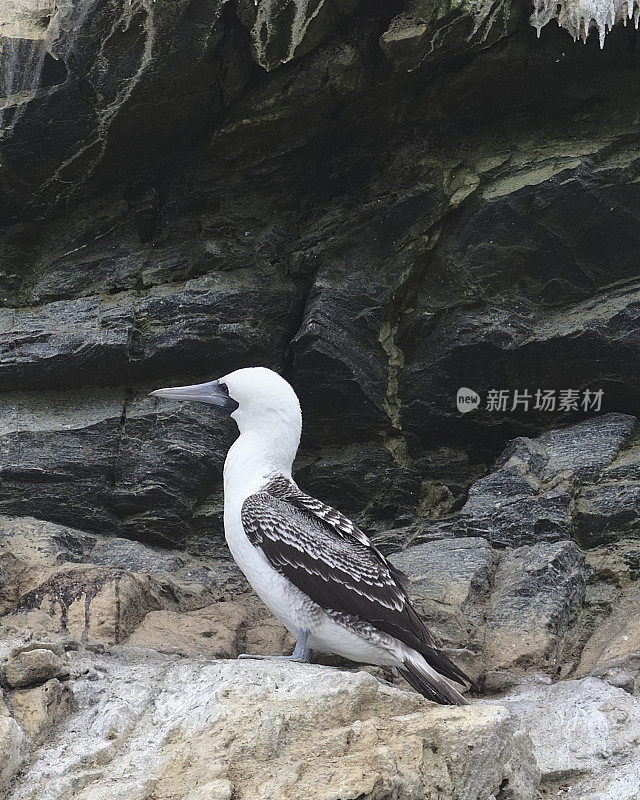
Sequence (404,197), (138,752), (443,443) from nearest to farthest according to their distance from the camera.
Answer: (138,752)
(404,197)
(443,443)

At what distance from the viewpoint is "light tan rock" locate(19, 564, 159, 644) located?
5938 mm

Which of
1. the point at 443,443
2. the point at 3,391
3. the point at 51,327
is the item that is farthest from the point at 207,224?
the point at 443,443

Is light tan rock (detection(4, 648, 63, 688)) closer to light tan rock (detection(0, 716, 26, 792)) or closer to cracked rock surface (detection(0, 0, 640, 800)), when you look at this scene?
light tan rock (detection(0, 716, 26, 792))

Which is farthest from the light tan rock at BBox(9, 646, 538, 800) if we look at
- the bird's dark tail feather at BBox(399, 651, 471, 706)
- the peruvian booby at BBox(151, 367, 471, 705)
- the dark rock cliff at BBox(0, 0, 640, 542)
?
the dark rock cliff at BBox(0, 0, 640, 542)

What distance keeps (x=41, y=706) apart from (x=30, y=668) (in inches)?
9.2

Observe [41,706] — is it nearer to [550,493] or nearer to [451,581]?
[451,581]

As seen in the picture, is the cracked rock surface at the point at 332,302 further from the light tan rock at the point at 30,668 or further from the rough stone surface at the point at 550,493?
the light tan rock at the point at 30,668

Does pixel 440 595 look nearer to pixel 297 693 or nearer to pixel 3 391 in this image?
pixel 297 693

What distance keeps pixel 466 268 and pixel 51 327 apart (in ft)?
11.2

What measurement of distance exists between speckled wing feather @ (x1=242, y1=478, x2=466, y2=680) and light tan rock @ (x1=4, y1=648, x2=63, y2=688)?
140 cm

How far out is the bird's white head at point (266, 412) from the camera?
21.2 ft

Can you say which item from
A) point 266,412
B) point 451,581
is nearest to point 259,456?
point 266,412

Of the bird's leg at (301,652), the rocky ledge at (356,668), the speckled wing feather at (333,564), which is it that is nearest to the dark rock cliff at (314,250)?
the rocky ledge at (356,668)

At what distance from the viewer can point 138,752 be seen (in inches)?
175
